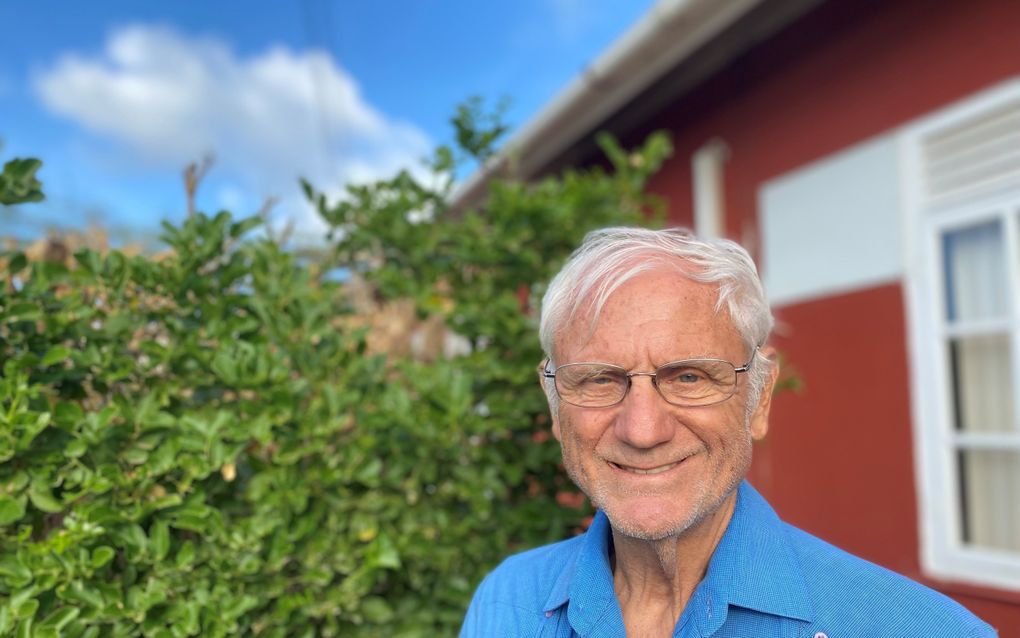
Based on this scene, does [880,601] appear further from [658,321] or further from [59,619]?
[59,619]

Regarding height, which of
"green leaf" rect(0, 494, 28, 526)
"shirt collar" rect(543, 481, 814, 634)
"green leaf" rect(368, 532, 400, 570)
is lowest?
"green leaf" rect(368, 532, 400, 570)

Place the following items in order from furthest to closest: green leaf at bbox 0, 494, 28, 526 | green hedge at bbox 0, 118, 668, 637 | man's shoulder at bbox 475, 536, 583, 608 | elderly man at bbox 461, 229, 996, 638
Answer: green hedge at bbox 0, 118, 668, 637 → green leaf at bbox 0, 494, 28, 526 → man's shoulder at bbox 475, 536, 583, 608 → elderly man at bbox 461, 229, 996, 638

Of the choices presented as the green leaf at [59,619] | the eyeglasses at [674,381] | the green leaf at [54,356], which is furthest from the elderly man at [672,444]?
the green leaf at [54,356]

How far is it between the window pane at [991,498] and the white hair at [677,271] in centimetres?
246

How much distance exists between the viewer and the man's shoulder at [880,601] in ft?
4.34

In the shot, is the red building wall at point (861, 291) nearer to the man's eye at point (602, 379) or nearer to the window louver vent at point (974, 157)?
the window louver vent at point (974, 157)

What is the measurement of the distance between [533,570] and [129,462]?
3.33 ft

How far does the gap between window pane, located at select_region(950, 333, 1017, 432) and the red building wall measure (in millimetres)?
223

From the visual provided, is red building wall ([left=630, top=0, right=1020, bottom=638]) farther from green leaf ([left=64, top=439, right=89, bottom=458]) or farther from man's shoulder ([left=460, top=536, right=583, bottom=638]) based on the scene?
green leaf ([left=64, top=439, right=89, bottom=458])

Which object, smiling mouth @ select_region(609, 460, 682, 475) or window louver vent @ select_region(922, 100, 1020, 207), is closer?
smiling mouth @ select_region(609, 460, 682, 475)

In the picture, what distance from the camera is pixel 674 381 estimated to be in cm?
150

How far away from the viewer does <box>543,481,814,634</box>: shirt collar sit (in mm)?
1376

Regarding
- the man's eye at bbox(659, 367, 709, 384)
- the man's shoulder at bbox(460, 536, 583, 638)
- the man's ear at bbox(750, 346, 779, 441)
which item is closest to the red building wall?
the man's ear at bbox(750, 346, 779, 441)

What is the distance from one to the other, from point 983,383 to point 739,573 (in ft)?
8.77
